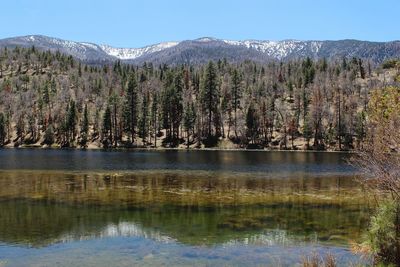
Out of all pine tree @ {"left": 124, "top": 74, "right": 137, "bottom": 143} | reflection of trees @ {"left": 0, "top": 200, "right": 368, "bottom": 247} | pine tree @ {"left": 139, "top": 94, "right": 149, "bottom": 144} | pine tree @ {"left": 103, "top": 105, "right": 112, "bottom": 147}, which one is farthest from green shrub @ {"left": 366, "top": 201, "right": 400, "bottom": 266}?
pine tree @ {"left": 103, "top": 105, "right": 112, "bottom": 147}

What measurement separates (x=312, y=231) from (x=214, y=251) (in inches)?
357

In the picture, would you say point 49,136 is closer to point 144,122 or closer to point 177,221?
point 144,122

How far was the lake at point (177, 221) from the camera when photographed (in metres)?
26.2

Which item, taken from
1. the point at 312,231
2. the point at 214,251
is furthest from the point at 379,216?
the point at 312,231

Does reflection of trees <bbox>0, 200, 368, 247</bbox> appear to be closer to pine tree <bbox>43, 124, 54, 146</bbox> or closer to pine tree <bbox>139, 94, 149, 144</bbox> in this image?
pine tree <bbox>139, 94, 149, 144</bbox>

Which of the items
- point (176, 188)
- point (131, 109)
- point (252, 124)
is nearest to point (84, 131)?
point (131, 109)

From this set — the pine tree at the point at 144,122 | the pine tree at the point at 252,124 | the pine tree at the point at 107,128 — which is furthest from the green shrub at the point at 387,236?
the pine tree at the point at 107,128

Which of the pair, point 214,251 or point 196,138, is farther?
point 196,138

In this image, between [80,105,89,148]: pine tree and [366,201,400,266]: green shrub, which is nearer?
[366,201,400,266]: green shrub

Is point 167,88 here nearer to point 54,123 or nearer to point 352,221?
point 54,123

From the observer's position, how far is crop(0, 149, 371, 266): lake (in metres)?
26.2

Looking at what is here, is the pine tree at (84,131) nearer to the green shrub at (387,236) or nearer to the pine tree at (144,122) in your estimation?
the pine tree at (144,122)

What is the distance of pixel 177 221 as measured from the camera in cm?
3584

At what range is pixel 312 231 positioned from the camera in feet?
108
